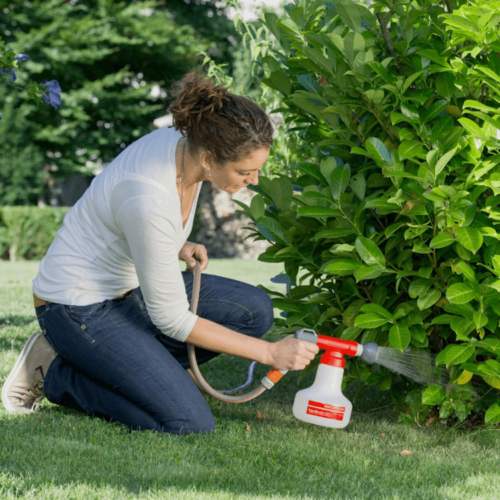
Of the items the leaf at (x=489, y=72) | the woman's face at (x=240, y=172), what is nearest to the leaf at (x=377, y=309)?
the woman's face at (x=240, y=172)

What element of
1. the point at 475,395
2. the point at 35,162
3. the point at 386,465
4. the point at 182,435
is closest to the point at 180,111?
the point at 182,435

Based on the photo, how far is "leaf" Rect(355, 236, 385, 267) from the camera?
2.19 meters

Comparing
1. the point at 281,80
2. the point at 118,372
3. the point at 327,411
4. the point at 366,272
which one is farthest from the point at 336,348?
the point at 281,80

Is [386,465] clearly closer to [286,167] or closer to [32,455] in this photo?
[32,455]

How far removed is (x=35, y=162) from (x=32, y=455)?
14722 millimetres

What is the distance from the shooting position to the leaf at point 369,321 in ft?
7.39

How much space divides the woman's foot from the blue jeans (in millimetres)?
87

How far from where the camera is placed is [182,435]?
239cm

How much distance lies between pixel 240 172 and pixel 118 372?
95 cm

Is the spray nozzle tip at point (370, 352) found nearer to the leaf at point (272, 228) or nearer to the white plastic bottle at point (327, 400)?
the white plastic bottle at point (327, 400)

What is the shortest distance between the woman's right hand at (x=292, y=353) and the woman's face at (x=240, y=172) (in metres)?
0.65

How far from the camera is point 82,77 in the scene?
17.4m

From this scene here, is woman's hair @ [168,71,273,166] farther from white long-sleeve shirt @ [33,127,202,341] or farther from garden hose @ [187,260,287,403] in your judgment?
garden hose @ [187,260,287,403]

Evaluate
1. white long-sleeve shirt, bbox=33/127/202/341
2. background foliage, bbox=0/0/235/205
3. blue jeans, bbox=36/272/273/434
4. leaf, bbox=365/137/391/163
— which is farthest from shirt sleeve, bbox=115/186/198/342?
background foliage, bbox=0/0/235/205
